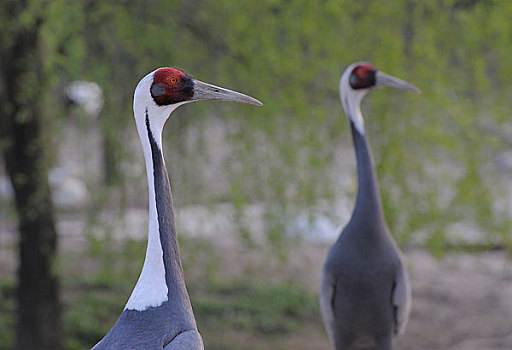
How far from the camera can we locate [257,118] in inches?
189

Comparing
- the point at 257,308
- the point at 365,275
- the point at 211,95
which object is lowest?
the point at 257,308

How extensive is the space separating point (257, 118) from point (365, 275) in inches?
66.4

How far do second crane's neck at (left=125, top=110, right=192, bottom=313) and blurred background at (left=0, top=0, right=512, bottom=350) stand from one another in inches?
74.7

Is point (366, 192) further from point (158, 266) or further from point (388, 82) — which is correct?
point (158, 266)

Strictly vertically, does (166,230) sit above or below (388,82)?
below

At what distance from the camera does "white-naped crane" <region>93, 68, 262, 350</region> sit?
7.43ft

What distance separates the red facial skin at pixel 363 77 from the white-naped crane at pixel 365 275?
0.01 metres

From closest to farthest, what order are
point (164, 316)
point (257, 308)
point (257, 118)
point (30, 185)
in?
point (164, 316) < point (257, 118) < point (30, 185) < point (257, 308)

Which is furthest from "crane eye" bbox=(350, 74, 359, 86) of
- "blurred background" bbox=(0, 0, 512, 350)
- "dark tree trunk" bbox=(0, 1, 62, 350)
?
"dark tree trunk" bbox=(0, 1, 62, 350)

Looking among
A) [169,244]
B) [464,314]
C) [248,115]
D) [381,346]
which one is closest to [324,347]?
[464,314]

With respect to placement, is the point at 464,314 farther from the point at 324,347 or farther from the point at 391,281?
the point at 391,281

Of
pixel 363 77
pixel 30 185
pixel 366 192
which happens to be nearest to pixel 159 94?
pixel 366 192

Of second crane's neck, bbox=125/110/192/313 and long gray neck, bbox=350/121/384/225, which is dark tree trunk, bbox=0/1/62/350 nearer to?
long gray neck, bbox=350/121/384/225

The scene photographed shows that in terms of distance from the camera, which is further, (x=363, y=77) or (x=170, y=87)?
(x=363, y=77)
